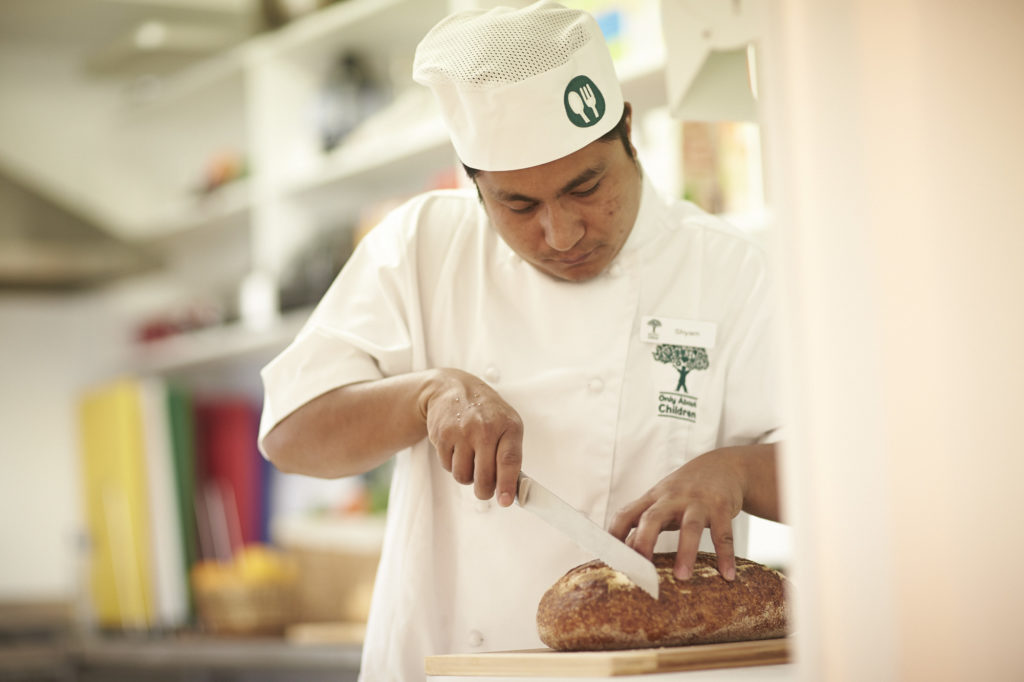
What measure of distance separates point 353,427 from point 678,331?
1.26 ft

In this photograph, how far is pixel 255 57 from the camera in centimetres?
338

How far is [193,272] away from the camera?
13.4ft

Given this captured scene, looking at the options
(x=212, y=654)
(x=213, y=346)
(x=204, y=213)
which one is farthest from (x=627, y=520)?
(x=204, y=213)

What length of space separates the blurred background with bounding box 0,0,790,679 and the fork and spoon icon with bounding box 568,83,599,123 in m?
1.14

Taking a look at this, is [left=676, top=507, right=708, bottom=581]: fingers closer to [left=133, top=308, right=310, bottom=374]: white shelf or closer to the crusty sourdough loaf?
the crusty sourdough loaf

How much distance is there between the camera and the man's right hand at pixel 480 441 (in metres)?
1.01

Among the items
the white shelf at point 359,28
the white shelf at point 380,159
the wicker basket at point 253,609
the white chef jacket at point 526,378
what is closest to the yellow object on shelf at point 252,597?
the wicker basket at point 253,609

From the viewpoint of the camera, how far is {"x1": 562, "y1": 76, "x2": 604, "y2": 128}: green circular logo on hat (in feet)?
3.75

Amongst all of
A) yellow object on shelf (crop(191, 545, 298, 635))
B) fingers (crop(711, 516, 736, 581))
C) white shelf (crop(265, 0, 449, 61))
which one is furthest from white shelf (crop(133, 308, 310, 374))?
fingers (crop(711, 516, 736, 581))

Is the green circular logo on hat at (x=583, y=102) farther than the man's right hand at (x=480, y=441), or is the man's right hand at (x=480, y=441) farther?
the green circular logo on hat at (x=583, y=102)

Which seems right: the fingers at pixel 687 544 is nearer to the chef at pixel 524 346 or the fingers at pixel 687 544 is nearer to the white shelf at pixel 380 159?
the chef at pixel 524 346

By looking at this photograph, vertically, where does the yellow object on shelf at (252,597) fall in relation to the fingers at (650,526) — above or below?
below

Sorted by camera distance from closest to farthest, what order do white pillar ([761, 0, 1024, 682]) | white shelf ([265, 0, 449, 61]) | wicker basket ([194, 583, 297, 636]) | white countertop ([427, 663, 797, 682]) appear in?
white pillar ([761, 0, 1024, 682]) < white countertop ([427, 663, 797, 682]) < wicker basket ([194, 583, 297, 636]) < white shelf ([265, 0, 449, 61])

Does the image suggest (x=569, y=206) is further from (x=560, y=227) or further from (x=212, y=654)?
(x=212, y=654)
